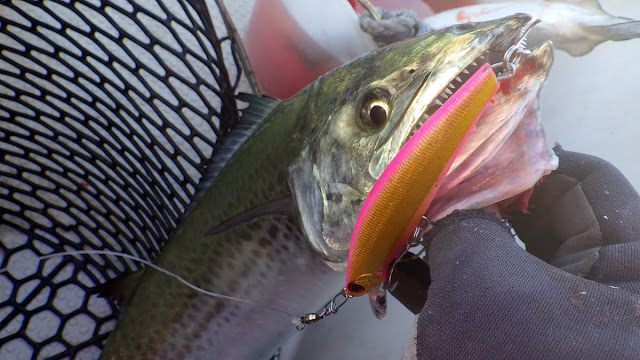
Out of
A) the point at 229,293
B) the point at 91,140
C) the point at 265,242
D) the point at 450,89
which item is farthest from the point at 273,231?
the point at 91,140

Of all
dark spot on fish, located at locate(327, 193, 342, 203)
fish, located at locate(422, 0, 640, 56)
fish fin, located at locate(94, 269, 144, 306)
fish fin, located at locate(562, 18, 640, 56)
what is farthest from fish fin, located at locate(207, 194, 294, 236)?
fish fin, located at locate(562, 18, 640, 56)

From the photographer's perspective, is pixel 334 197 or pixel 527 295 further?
pixel 334 197

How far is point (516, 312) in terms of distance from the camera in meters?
0.44

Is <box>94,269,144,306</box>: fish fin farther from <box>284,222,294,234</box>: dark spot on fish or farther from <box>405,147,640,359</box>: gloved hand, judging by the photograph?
<box>405,147,640,359</box>: gloved hand


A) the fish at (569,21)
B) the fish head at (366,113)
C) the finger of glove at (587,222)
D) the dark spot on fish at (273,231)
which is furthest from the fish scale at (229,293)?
the fish at (569,21)

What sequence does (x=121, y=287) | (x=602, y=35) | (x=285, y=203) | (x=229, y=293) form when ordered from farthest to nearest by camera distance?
(x=602, y=35), (x=121, y=287), (x=229, y=293), (x=285, y=203)

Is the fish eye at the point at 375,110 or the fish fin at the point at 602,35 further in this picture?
the fish fin at the point at 602,35

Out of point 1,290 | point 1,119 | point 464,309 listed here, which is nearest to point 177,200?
point 1,119

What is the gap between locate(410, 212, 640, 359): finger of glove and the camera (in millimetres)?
422

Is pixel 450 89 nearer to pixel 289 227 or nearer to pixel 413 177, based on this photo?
pixel 413 177

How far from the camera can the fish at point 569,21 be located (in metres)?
1.23

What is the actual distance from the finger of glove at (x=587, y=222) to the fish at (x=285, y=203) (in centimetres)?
26

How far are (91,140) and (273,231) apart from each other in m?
0.76

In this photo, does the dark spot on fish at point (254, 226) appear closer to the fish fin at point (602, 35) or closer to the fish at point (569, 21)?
the fish at point (569, 21)
